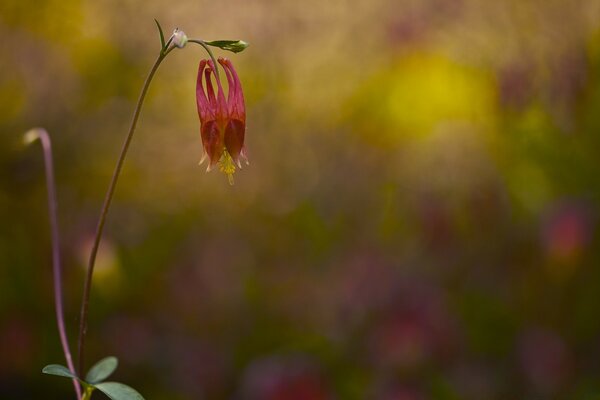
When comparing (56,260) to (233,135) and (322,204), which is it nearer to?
(233,135)

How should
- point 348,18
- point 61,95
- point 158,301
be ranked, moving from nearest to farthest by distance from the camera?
point 158,301 < point 61,95 < point 348,18

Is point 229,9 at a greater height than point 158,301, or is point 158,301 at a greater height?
point 229,9

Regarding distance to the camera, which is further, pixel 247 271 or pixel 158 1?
pixel 158 1

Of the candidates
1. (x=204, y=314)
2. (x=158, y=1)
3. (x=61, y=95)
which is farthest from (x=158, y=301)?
(x=158, y=1)

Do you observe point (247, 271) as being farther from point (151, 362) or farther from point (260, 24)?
point (260, 24)

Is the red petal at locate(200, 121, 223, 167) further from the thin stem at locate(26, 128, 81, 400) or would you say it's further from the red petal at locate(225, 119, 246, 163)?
the thin stem at locate(26, 128, 81, 400)

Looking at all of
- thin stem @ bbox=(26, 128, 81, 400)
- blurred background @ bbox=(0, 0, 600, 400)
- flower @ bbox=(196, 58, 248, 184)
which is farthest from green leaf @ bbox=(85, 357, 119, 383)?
blurred background @ bbox=(0, 0, 600, 400)

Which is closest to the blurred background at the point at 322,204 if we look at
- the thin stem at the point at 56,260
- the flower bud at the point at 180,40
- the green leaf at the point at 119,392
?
the thin stem at the point at 56,260

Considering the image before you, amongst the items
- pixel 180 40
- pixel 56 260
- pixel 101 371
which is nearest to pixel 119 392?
pixel 101 371

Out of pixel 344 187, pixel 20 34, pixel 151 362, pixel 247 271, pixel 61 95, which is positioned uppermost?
pixel 20 34

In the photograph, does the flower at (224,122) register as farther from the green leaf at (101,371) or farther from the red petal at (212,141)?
the green leaf at (101,371)
